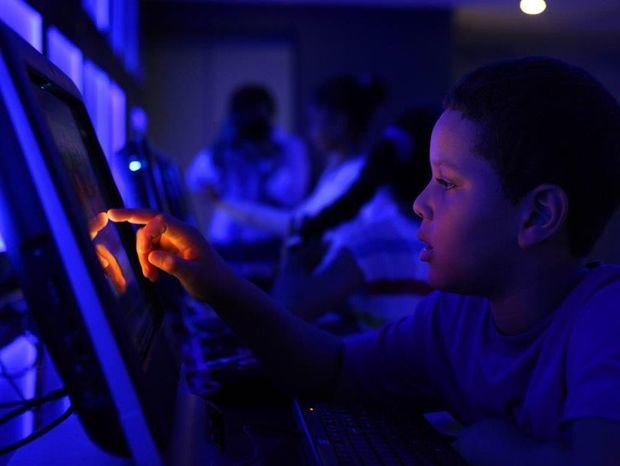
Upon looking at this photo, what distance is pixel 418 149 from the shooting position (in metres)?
1.88

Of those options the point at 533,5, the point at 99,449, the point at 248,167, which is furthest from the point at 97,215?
the point at 248,167

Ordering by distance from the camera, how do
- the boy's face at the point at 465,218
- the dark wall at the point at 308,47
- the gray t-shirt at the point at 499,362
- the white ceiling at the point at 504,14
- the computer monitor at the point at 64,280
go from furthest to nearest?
the dark wall at the point at 308,47, the white ceiling at the point at 504,14, the boy's face at the point at 465,218, the gray t-shirt at the point at 499,362, the computer monitor at the point at 64,280

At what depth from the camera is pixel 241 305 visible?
3.14ft

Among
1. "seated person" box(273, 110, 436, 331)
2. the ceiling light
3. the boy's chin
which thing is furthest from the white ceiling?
the boy's chin

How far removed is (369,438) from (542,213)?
333 mm

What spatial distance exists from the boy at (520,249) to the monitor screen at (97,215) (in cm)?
5

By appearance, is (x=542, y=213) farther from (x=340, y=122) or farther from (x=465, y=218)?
(x=340, y=122)

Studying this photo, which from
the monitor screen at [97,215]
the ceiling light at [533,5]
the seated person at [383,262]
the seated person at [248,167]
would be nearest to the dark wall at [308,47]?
the seated person at [248,167]

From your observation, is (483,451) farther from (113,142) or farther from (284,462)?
(113,142)

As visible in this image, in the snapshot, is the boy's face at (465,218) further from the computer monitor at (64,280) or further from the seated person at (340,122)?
the seated person at (340,122)

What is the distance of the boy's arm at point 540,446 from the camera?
666 millimetres

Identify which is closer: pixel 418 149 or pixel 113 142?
pixel 418 149

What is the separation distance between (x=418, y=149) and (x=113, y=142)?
892mm

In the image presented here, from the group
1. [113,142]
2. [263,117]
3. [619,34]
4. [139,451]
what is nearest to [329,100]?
[263,117]
